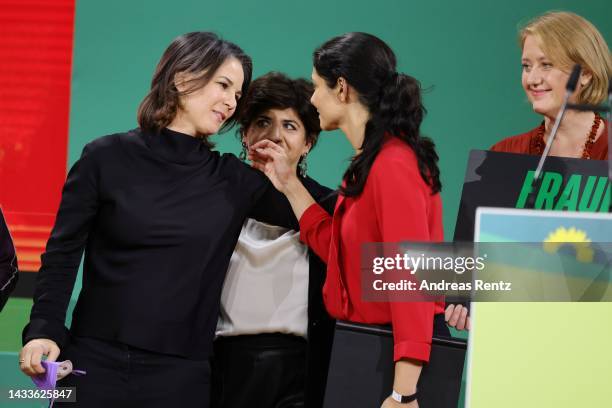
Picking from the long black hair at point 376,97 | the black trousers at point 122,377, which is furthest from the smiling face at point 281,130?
the black trousers at point 122,377

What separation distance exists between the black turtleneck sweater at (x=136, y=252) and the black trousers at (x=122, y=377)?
0.03m

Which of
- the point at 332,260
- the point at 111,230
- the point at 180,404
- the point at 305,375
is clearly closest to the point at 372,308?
the point at 332,260

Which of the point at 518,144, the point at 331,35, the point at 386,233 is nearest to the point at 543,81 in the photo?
the point at 518,144

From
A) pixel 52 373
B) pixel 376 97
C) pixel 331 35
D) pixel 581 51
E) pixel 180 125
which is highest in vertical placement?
pixel 331 35

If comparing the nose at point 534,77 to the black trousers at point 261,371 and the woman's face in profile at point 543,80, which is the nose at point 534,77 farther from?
the black trousers at point 261,371

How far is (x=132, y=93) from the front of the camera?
3996 mm

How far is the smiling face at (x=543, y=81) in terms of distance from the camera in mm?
2334

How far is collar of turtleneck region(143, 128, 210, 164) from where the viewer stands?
2.09 meters

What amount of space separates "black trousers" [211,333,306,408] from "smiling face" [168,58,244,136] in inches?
A: 21.7

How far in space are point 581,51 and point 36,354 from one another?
1.58 metres

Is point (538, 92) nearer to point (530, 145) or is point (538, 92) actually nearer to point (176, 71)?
point (530, 145)

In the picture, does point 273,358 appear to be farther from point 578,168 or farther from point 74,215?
point 578,168

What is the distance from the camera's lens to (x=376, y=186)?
6.20 ft

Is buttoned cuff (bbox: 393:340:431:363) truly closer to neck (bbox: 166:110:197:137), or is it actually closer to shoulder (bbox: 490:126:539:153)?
neck (bbox: 166:110:197:137)
